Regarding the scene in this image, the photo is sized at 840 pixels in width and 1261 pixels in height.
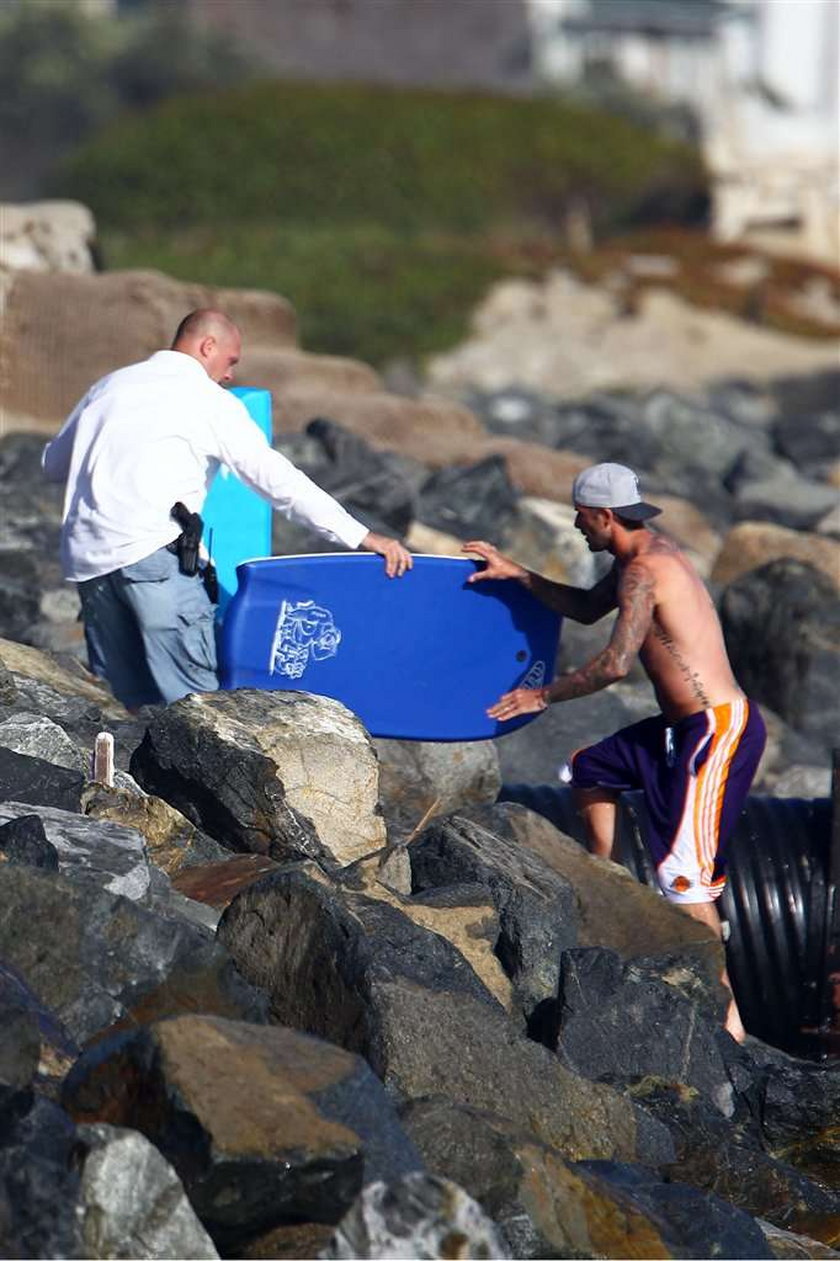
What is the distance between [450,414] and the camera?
14258mm

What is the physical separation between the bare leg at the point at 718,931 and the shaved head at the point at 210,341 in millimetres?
2460

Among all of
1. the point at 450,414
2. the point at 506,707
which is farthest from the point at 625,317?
the point at 506,707

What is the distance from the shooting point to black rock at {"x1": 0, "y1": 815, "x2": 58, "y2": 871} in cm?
513

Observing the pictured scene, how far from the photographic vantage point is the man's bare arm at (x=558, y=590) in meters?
6.92

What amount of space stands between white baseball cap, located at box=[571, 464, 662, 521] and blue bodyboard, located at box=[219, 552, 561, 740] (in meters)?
0.65

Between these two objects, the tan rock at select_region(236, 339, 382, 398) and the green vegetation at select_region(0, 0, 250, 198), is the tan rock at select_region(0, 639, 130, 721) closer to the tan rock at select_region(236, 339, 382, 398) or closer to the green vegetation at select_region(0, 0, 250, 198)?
the tan rock at select_region(236, 339, 382, 398)

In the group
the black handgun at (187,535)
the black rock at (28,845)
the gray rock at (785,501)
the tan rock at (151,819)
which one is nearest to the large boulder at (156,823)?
the tan rock at (151,819)

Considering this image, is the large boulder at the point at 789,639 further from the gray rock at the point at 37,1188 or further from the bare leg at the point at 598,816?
the gray rock at the point at 37,1188

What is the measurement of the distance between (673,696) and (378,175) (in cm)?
3168

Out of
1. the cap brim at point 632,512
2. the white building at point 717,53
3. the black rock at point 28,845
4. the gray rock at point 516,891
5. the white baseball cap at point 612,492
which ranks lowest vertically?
the white building at point 717,53

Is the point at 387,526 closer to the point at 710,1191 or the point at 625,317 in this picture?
the point at 710,1191

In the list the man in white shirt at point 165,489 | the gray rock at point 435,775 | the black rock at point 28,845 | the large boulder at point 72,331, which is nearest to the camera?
the black rock at point 28,845

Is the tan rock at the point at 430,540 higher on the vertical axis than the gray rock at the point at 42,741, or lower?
lower

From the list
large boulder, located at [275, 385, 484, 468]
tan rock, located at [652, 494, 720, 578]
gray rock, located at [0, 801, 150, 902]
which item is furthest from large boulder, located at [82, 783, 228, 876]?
large boulder, located at [275, 385, 484, 468]
